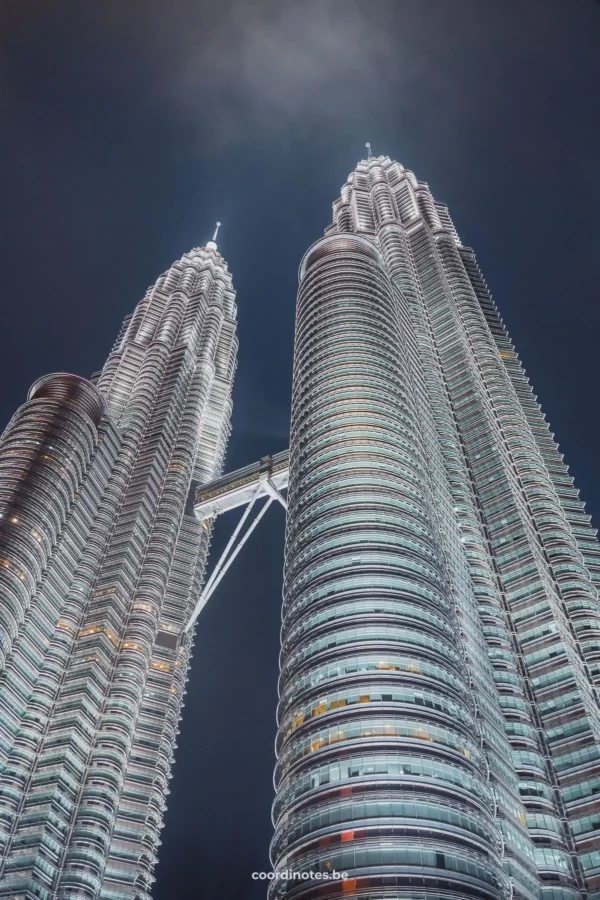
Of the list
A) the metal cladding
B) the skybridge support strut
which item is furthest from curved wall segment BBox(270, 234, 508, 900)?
the skybridge support strut

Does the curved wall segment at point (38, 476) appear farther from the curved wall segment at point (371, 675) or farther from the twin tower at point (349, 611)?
the curved wall segment at point (371, 675)

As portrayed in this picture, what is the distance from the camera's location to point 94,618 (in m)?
119

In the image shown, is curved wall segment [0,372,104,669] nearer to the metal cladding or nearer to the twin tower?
the twin tower

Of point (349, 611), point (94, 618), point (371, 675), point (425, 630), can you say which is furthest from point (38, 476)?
point (371, 675)

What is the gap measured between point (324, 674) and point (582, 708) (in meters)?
28.9

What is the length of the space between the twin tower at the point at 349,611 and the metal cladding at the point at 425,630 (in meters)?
0.29

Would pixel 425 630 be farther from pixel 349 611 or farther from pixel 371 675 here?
pixel 371 675

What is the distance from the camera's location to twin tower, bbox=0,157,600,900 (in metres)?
64.9

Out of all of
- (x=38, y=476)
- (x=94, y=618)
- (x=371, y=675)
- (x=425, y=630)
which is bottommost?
(x=371, y=675)

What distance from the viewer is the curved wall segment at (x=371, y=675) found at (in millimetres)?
58656

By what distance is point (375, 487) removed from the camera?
3654 inches

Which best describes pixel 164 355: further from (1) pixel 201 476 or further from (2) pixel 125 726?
(2) pixel 125 726

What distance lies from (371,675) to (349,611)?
837 centimetres

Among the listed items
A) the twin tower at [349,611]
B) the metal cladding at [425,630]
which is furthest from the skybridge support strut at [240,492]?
the metal cladding at [425,630]
